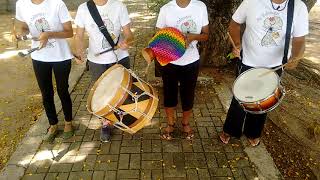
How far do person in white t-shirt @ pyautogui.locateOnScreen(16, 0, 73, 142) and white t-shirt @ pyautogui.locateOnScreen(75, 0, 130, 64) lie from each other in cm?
22

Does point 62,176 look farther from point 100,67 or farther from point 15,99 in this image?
point 15,99

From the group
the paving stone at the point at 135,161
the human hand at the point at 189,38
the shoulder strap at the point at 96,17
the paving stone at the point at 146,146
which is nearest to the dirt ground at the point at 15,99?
the shoulder strap at the point at 96,17

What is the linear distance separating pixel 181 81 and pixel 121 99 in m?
0.97

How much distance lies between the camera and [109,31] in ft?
13.3

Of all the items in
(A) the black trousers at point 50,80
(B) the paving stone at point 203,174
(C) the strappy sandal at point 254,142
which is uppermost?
(A) the black trousers at point 50,80

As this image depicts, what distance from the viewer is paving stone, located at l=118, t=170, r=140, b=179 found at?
13.3 feet

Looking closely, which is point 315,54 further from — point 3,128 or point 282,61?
point 3,128

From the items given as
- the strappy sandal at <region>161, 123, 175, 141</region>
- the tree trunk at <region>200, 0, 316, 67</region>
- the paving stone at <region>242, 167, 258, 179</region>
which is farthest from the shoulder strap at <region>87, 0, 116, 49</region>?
the tree trunk at <region>200, 0, 316, 67</region>

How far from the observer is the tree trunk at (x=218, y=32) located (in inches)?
249

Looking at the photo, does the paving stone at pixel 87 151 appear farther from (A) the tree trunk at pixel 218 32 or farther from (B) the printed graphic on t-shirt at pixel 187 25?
(A) the tree trunk at pixel 218 32

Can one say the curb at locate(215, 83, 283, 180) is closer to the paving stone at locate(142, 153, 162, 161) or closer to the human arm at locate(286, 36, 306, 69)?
the paving stone at locate(142, 153, 162, 161)

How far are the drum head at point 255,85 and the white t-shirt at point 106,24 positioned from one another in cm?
147

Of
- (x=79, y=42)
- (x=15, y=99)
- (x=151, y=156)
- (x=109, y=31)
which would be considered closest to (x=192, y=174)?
(x=151, y=156)

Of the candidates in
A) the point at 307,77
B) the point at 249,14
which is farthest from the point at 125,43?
the point at 307,77
